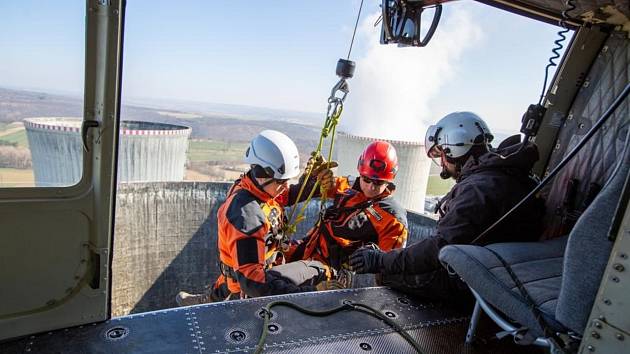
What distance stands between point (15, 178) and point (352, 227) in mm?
2673

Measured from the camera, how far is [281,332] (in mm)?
2092

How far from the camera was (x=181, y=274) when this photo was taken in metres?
7.46

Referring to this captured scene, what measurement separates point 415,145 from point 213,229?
466 cm

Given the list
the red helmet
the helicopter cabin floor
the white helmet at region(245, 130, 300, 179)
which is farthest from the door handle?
the red helmet

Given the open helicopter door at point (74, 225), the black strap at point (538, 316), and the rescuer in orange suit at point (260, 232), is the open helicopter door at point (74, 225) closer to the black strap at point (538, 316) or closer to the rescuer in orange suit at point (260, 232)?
the rescuer in orange suit at point (260, 232)

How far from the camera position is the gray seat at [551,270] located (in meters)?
1.28

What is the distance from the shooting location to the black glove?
9.02 feet

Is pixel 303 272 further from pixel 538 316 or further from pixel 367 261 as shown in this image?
pixel 538 316

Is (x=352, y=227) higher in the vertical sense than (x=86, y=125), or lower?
lower

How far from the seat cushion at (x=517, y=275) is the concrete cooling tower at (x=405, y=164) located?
23.5ft

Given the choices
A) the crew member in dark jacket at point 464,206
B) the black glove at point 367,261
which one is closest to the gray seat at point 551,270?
the crew member in dark jacket at point 464,206

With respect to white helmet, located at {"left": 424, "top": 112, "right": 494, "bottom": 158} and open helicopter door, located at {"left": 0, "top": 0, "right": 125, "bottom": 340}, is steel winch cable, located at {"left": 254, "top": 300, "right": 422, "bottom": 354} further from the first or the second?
white helmet, located at {"left": 424, "top": 112, "right": 494, "bottom": 158}

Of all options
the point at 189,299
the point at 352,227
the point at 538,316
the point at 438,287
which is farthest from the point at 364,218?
the point at 538,316

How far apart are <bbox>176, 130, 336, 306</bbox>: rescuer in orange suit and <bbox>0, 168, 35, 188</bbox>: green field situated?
4.63ft
